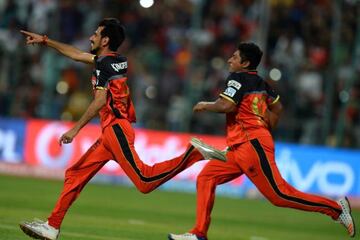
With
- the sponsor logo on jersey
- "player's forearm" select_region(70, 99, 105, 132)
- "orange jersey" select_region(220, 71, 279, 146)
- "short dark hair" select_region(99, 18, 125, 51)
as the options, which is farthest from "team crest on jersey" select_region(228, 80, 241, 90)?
"player's forearm" select_region(70, 99, 105, 132)

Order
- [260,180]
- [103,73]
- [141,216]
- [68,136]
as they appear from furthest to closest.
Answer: [141,216], [260,180], [103,73], [68,136]

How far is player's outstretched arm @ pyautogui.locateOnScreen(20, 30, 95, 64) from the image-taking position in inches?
452

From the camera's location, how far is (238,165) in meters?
11.7

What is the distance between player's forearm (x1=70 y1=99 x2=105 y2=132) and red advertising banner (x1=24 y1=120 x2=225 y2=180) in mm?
12591

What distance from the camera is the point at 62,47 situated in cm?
1163

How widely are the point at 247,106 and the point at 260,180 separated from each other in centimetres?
89

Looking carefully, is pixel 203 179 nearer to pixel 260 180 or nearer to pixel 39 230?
pixel 260 180

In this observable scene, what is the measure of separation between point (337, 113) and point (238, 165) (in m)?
12.5

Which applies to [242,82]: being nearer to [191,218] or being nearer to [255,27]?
[191,218]

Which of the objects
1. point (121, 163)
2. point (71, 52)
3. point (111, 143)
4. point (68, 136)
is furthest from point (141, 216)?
point (68, 136)

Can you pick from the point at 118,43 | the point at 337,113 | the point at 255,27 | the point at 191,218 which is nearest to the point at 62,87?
the point at 255,27

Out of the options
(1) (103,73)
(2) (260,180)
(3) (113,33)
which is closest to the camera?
(1) (103,73)

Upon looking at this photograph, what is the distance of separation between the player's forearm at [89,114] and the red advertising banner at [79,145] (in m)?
12.6

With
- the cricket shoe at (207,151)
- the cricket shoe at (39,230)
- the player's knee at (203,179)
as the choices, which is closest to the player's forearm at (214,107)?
the cricket shoe at (207,151)
